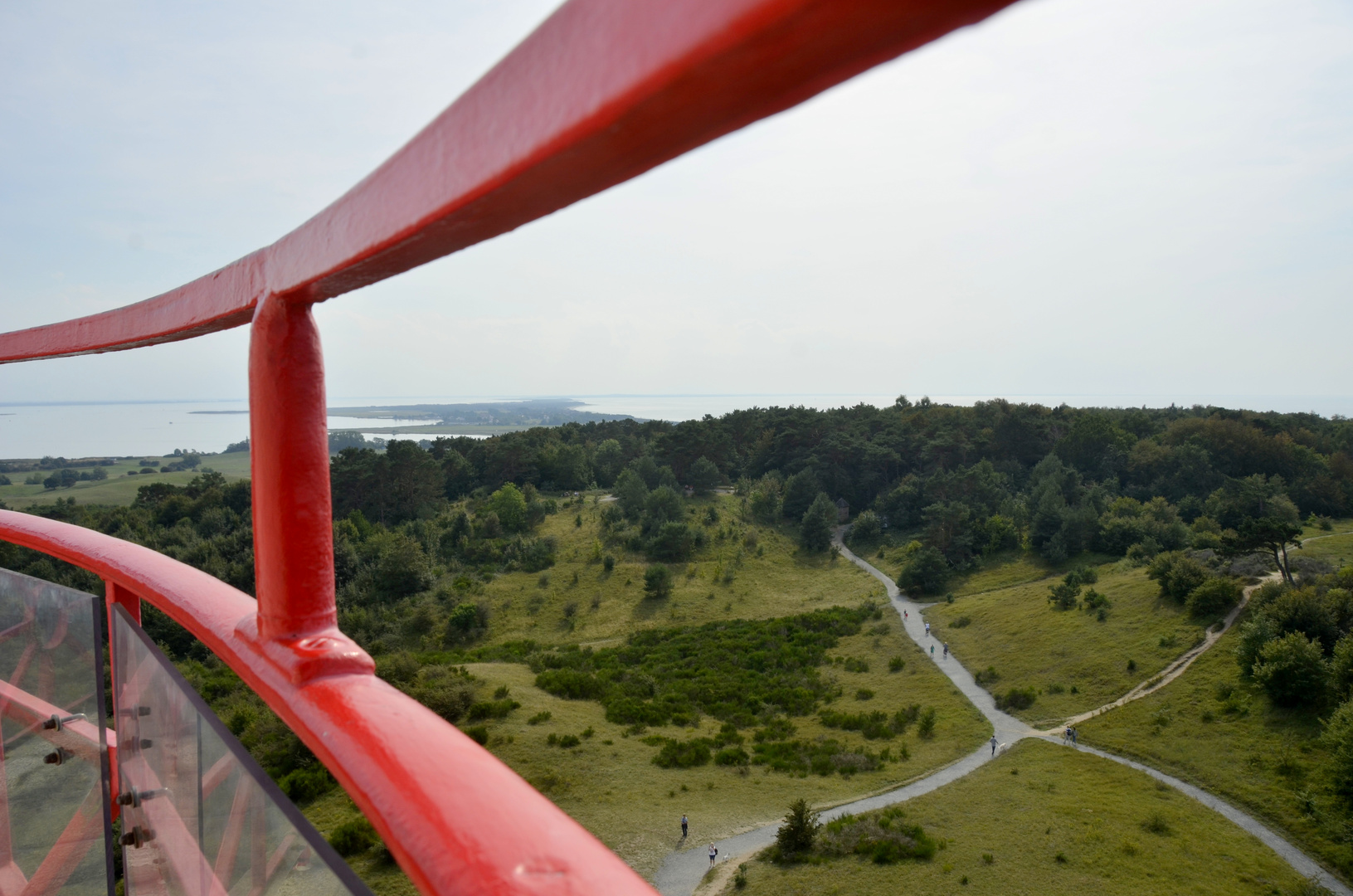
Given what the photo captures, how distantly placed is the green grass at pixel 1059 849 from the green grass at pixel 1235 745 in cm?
117

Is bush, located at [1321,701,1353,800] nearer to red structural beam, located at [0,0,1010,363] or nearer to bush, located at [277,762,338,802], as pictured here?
bush, located at [277,762,338,802]

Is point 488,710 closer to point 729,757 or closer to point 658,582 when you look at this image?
point 729,757

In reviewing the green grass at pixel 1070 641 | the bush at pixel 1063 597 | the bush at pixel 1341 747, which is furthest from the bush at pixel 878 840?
the bush at pixel 1063 597

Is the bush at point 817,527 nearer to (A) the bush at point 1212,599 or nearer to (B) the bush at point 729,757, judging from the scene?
(A) the bush at point 1212,599

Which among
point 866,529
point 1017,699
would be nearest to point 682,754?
point 1017,699

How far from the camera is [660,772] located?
17.8 metres

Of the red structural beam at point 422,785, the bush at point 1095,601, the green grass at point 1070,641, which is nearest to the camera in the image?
the red structural beam at point 422,785

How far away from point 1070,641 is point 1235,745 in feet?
23.9

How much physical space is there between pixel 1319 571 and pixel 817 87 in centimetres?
3540

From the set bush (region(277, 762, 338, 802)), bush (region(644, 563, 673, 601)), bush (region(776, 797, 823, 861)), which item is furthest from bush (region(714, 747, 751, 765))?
bush (region(644, 563, 673, 601))

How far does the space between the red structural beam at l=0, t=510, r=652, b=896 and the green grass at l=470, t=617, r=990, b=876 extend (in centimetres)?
1444

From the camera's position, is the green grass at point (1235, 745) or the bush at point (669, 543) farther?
the bush at point (669, 543)

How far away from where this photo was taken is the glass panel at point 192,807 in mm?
1167

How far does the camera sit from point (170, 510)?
3681 centimetres
